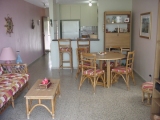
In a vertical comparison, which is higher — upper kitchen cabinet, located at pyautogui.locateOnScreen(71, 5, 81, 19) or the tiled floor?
upper kitchen cabinet, located at pyautogui.locateOnScreen(71, 5, 81, 19)

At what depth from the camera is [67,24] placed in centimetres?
859

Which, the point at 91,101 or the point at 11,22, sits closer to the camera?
the point at 91,101

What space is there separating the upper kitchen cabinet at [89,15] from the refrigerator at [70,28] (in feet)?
1.06

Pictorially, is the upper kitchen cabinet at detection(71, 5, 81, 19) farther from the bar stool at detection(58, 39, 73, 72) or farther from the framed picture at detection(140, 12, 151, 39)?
the framed picture at detection(140, 12, 151, 39)

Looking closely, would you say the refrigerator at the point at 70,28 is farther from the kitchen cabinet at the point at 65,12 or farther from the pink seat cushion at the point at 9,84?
the pink seat cushion at the point at 9,84

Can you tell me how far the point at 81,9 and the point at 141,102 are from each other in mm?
5863

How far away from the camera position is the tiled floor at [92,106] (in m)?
3.09

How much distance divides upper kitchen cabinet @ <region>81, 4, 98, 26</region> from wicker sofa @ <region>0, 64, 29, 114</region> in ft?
16.0

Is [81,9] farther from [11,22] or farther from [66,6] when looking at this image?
[11,22]

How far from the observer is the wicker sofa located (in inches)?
118

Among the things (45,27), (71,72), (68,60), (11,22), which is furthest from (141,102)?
(45,27)

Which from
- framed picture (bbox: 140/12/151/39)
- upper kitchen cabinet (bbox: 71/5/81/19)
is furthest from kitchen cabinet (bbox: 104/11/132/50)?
upper kitchen cabinet (bbox: 71/5/81/19)

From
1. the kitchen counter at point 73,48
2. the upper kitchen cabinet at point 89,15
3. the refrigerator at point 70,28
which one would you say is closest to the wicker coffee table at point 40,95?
the kitchen counter at point 73,48

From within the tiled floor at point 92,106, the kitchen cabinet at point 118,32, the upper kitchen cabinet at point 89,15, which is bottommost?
the tiled floor at point 92,106
